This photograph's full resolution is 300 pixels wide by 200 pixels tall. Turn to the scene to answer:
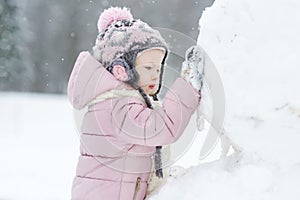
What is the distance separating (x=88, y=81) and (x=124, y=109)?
188 millimetres

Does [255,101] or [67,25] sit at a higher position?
[255,101]

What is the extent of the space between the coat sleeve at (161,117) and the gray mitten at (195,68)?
0.02 metres

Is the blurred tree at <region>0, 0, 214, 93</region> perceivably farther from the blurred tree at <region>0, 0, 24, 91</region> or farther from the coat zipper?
the coat zipper

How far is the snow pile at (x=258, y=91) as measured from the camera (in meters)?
2.00

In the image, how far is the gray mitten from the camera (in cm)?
216

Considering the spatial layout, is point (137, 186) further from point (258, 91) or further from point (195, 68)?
point (258, 91)

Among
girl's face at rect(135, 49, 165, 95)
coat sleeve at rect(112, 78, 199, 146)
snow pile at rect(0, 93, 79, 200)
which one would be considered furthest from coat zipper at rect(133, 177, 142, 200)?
snow pile at rect(0, 93, 79, 200)

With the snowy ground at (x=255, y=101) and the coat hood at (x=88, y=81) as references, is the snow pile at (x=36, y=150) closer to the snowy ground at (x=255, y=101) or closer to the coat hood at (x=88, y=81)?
the coat hood at (x=88, y=81)

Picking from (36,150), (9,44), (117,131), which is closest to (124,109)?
(117,131)

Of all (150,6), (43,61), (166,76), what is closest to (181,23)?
(150,6)

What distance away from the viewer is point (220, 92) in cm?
211

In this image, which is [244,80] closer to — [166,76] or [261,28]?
[261,28]

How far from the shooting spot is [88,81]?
7.61ft

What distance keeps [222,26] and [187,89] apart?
23cm
